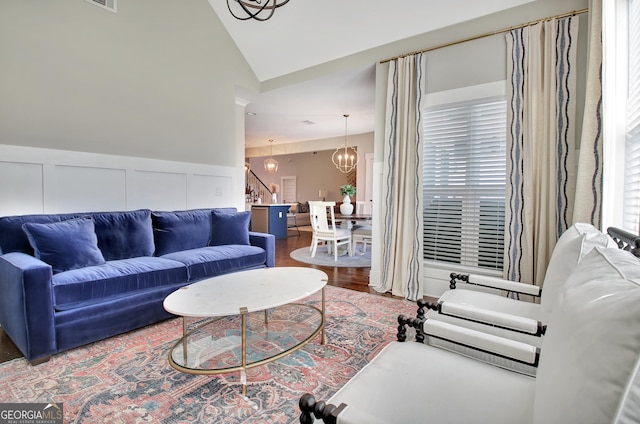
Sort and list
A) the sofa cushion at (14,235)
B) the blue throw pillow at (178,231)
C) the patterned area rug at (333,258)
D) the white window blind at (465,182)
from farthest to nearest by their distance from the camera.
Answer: the patterned area rug at (333,258), the blue throw pillow at (178,231), the white window blind at (465,182), the sofa cushion at (14,235)

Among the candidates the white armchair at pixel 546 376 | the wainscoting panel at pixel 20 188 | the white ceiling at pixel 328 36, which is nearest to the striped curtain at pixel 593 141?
the white ceiling at pixel 328 36

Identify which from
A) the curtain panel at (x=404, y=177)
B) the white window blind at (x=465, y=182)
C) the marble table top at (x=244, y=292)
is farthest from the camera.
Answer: the curtain panel at (x=404, y=177)

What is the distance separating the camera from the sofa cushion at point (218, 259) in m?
2.92

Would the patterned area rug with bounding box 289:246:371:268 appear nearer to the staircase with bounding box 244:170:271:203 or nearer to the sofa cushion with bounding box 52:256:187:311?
the sofa cushion with bounding box 52:256:187:311

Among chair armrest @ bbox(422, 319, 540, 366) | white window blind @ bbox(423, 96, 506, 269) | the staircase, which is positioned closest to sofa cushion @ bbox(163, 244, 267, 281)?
white window blind @ bbox(423, 96, 506, 269)

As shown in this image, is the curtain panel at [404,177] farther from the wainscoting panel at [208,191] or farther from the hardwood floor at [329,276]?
the wainscoting panel at [208,191]

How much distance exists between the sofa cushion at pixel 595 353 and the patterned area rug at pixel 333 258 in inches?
163

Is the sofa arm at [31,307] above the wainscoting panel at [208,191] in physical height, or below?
below

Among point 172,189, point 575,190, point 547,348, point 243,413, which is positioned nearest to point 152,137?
point 172,189

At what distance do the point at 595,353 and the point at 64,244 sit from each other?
3013 millimetres

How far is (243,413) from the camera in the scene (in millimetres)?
1558

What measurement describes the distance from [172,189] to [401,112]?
2.92 metres

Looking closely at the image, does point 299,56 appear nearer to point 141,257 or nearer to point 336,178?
point 141,257

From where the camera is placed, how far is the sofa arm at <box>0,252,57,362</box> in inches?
76.0
